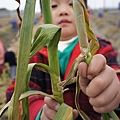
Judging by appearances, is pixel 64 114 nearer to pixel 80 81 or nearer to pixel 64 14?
pixel 80 81

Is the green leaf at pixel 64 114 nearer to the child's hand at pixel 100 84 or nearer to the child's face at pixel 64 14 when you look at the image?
the child's hand at pixel 100 84

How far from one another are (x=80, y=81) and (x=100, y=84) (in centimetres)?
3

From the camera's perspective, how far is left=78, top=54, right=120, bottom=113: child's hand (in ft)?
1.50

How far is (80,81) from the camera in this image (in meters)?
0.49

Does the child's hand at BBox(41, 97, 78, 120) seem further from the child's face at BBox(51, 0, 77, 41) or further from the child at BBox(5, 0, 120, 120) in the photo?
the child's face at BBox(51, 0, 77, 41)

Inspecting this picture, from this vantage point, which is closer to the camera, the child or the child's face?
the child

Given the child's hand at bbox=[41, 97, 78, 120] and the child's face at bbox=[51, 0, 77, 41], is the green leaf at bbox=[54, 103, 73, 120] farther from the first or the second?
the child's face at bbox=[51, 0, 77, 41]

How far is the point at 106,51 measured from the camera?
1033 millimetres

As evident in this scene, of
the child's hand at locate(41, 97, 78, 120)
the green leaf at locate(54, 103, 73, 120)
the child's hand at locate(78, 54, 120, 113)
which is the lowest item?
the child's hand at locate(41, 97, 78, 120)

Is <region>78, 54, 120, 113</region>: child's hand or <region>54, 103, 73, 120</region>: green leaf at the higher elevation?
<region>78, 54, 120, 113</region>: child's hand

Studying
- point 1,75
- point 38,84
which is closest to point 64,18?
point 38,84

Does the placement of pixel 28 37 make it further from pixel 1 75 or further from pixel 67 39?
pixel 1 75

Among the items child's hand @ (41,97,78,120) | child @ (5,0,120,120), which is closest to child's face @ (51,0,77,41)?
child @ (5,0,120,120)

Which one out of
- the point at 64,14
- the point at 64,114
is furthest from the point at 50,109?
the point at 64,14
